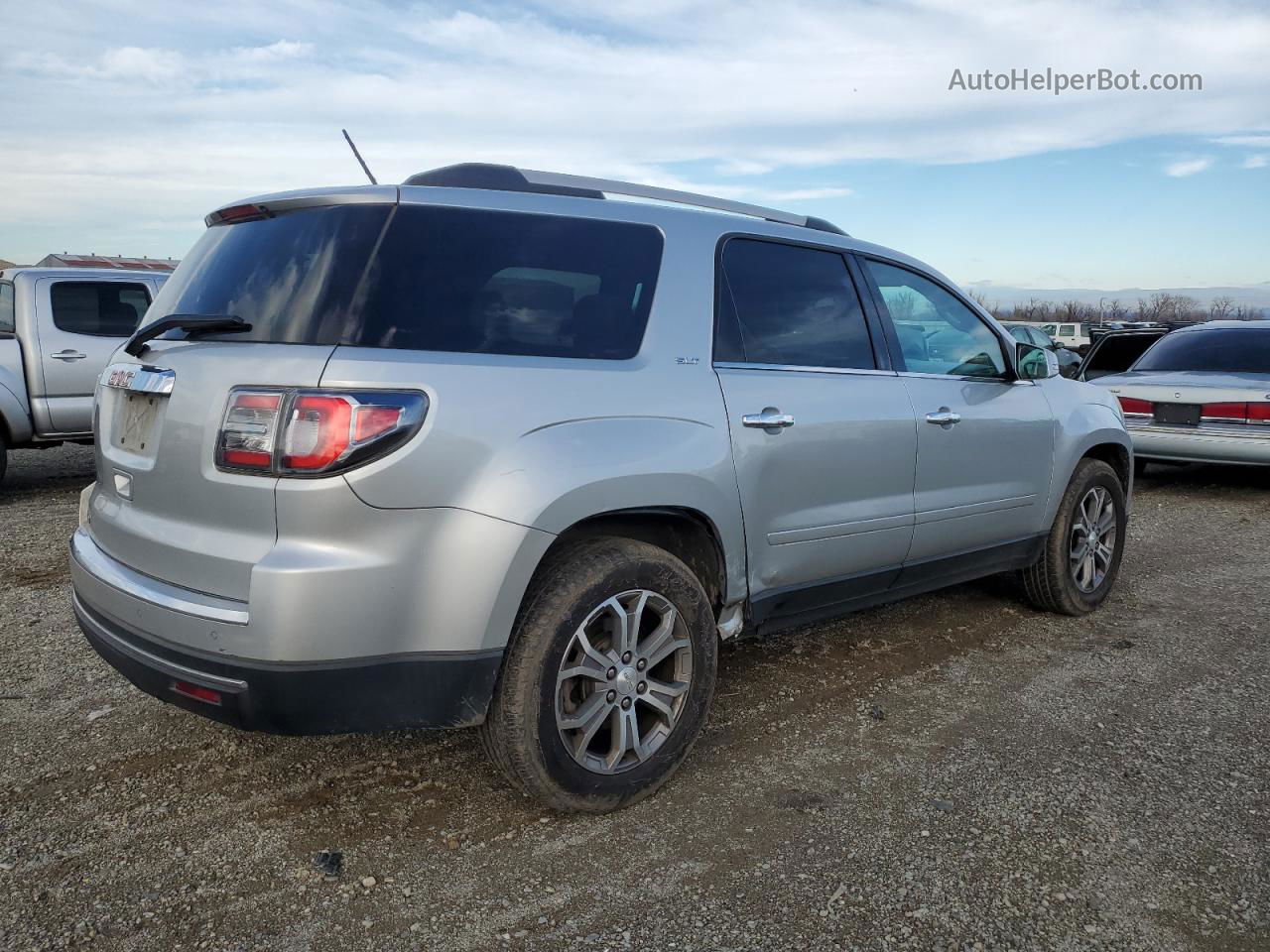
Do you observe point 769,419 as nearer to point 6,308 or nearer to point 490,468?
point 490,468

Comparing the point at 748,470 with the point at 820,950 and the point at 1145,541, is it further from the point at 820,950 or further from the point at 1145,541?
the point at 1145,541

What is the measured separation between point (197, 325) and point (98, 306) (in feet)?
22.3

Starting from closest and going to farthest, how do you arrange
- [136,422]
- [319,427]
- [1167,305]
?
[319,427] → [136,422] → [1167,305]

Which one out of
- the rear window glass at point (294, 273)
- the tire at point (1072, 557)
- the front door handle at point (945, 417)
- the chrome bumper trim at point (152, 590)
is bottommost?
the tire at point (1072, 557)

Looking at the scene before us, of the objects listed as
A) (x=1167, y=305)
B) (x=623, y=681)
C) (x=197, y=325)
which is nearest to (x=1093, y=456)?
(x=623, y=681)

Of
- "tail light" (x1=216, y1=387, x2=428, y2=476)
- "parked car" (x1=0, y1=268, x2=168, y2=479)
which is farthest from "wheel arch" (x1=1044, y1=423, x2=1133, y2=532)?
"parked car" (x1=0, y1=268, x2=168, y2=479)

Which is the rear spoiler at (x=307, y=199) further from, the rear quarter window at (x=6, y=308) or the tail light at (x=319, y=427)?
the rear quarter window at (x=6, y=308)

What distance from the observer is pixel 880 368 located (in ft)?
13.0

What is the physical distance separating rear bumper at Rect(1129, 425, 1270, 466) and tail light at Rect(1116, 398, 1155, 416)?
0.13 m

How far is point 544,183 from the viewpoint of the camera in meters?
3.18

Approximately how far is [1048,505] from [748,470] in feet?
7.12

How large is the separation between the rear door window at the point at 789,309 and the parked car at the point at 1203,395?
5829mm

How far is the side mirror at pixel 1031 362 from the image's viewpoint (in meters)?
4.59

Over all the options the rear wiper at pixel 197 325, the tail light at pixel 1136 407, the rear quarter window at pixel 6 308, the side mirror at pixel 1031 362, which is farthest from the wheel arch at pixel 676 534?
the rear quarter window at pixel 6 308
